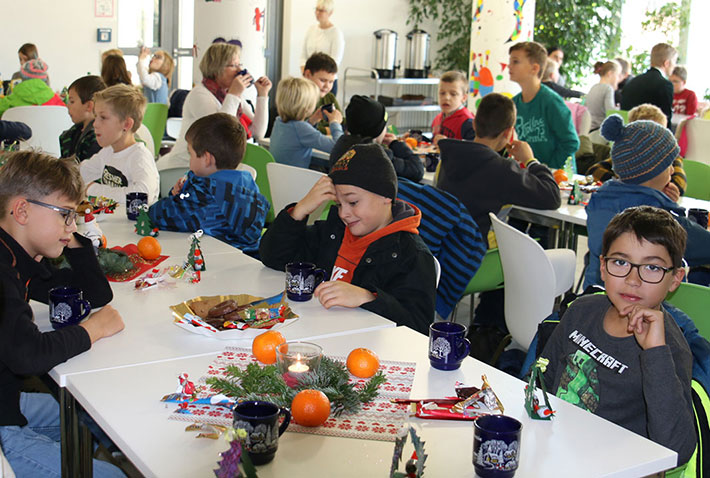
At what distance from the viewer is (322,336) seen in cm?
205

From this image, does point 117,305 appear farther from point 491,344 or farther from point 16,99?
point 16,99

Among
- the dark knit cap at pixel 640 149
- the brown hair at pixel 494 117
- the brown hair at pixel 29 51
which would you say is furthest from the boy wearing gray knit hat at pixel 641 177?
the brown hair at pixel 29 51

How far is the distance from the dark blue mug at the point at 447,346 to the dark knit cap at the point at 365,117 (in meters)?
2.35

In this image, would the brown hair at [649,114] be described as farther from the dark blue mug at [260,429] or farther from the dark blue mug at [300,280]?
the dark blue mug at [260,429]

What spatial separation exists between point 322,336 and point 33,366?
2.26 ft

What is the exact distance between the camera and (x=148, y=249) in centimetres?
266

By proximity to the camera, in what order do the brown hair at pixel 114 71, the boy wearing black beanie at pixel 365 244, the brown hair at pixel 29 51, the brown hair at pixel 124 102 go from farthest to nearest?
the brown hair at pixel 29 51 < the brown hair at pixel 114 71 < the brown hair at pixel 124 102 < the boy wearing black beanie at pixel 365 244

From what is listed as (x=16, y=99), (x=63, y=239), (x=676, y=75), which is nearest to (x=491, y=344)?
(x=63, y=239)

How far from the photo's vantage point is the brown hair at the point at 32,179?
6.72 feet

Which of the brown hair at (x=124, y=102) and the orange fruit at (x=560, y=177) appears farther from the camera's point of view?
the orange fruit at (x=560, y=177)

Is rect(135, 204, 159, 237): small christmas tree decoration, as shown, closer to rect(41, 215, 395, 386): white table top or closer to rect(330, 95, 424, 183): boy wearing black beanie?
rect(41, 215, 395, 386): white table top

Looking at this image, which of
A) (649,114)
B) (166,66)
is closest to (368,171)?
(649,114)

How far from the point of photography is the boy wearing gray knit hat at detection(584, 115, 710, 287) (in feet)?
10.4

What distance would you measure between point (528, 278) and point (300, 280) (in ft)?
3.14
